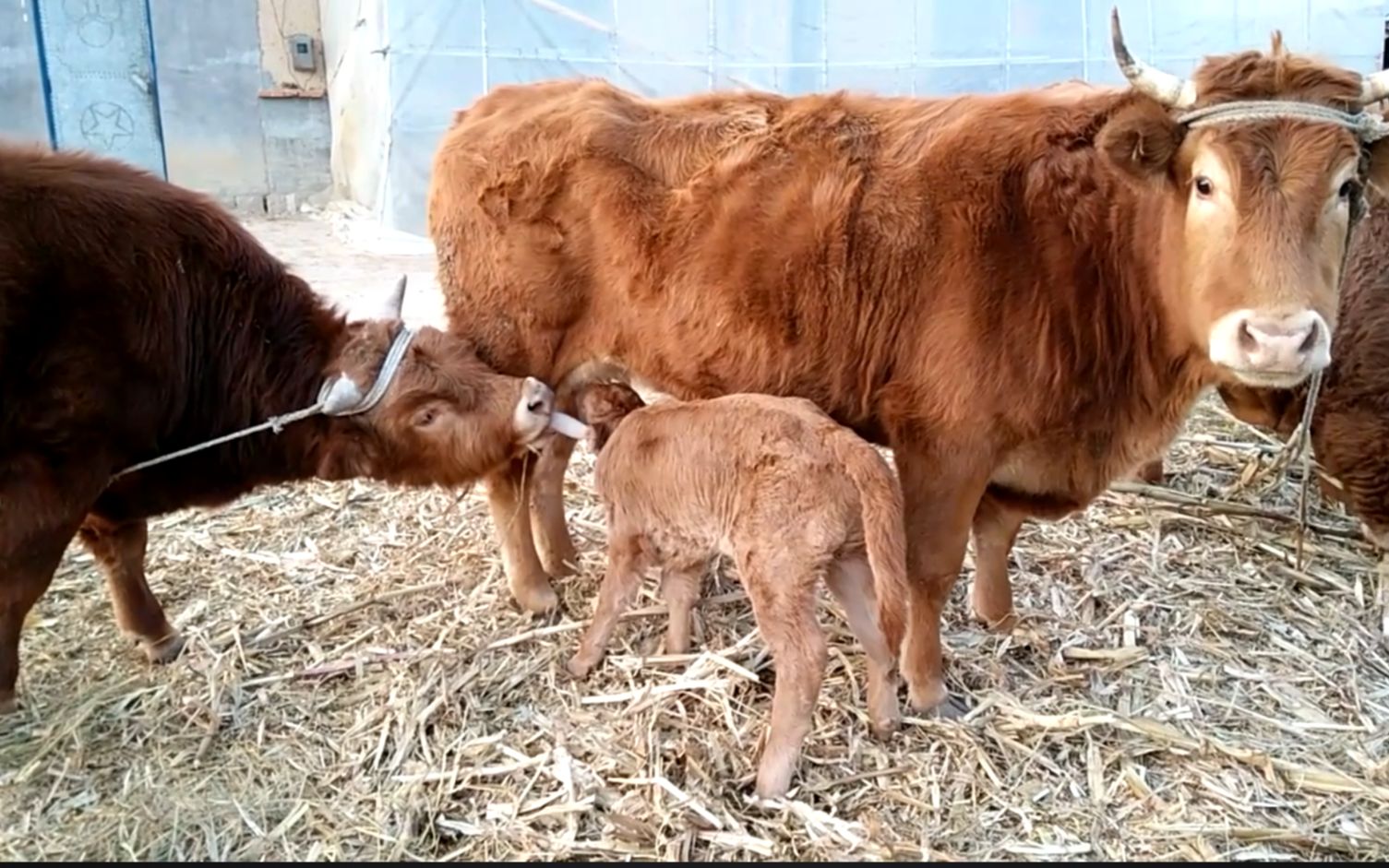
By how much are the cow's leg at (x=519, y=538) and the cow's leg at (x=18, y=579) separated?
1.56 meters

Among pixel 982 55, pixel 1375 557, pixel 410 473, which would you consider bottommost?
pixel 1375 557

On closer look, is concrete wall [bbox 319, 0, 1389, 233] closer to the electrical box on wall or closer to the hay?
the electrical box on wall

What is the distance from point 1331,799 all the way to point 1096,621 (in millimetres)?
1194

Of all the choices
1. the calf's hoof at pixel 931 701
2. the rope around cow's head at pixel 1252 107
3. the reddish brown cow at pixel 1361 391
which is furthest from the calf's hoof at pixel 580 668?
the reddish brown cow at pixel 1361 391

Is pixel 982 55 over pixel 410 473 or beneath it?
over

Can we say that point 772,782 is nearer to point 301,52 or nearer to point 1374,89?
point 1374,89

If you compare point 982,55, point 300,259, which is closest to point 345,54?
point 300,259

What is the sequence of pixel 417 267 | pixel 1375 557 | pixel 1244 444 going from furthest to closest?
pixel 417 267 → pixel 1244 444 → pixel 1375 557

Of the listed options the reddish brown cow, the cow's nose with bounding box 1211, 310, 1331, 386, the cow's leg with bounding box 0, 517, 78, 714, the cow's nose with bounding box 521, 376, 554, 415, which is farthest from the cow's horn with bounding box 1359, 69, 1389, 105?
the cow's leg with bounding box 0, 517, 78, 714

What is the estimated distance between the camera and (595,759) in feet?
11.5

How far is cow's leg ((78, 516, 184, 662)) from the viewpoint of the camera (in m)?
4.05

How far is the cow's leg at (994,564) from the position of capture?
428 centimetres

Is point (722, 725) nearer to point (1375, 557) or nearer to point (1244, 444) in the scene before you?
point (1375, 557)

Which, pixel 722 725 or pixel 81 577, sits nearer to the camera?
pixel 722 725
